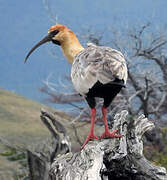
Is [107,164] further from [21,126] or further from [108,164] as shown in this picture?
[21,126]

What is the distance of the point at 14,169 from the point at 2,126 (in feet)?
16.2

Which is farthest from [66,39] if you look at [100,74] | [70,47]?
[100,74]

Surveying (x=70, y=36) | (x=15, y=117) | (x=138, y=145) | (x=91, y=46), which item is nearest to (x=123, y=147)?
(x=138, y=145)

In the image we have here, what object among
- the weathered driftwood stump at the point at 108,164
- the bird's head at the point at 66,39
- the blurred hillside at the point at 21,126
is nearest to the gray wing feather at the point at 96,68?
the weathered driftwood stump at the point at 108,164

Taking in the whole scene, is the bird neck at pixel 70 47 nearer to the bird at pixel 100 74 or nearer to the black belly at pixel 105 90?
the bird at pixel 100 74

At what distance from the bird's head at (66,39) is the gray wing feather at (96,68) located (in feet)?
2.55

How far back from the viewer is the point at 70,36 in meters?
4.59

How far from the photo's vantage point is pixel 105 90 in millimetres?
3441

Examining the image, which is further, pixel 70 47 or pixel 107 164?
pixel 70 47

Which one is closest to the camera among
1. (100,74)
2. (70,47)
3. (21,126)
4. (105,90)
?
(100,74)

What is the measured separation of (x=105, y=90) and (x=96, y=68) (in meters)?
0.26

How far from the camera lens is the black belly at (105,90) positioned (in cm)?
328

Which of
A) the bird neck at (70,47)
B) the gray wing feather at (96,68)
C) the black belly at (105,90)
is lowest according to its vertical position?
the black belly at (105,90)

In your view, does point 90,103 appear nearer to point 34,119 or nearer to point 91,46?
point 91,46
